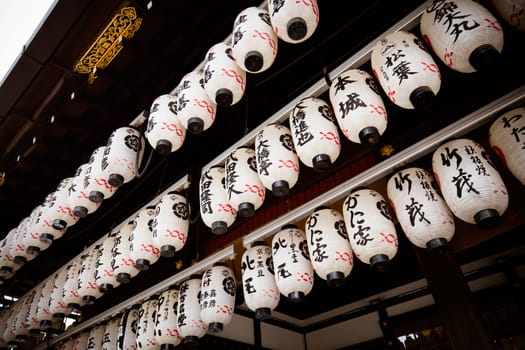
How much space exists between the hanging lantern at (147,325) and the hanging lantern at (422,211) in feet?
11.2

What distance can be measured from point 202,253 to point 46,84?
3.25 metres

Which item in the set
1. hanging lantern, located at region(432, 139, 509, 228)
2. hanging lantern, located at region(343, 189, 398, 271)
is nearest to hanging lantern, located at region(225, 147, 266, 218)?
Result: hanging lantern, located at region(343, 189, 398, 271)

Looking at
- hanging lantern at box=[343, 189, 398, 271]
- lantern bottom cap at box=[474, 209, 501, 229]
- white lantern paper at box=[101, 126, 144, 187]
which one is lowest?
lantern bottom cap at box=[474, 209, 501, 229]

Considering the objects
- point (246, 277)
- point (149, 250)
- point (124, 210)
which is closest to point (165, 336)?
point (149, 250)

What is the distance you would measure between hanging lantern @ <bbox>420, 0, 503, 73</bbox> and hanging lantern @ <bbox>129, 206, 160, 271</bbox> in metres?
3.63

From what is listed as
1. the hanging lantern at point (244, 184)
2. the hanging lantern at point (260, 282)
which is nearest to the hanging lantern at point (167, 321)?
the hanging lantern at point (260, 282)

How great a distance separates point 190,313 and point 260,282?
1.09 meters

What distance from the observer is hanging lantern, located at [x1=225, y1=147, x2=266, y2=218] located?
3438 millimetres

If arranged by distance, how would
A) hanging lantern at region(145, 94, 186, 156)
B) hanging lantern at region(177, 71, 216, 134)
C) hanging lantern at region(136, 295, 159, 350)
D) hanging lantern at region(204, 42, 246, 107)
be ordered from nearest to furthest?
1. hanging lantern at region(204, 42, 246, 107)
2. hanging lantern at region(177, 71, 216, 134)
3. hanging lantern at region(145, 94, 186, 156)
4. hanging lantern at region(136, 295, 159, 350)

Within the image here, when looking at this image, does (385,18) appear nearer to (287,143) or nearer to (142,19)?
(287,143)

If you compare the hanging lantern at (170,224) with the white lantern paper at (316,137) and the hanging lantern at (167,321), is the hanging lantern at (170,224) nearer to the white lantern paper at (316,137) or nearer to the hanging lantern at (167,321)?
the hanging lantern at (167,321)

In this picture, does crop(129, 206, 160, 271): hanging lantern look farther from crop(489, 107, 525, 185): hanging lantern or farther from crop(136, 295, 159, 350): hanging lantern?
crop(489, 107, 525, 185): hanging lantern

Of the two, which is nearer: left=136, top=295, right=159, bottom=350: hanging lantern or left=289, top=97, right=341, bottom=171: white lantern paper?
left=289, top=97, right=341, bottom=171: white lantern paper

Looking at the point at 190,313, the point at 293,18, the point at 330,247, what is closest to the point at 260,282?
the point at 330,247
